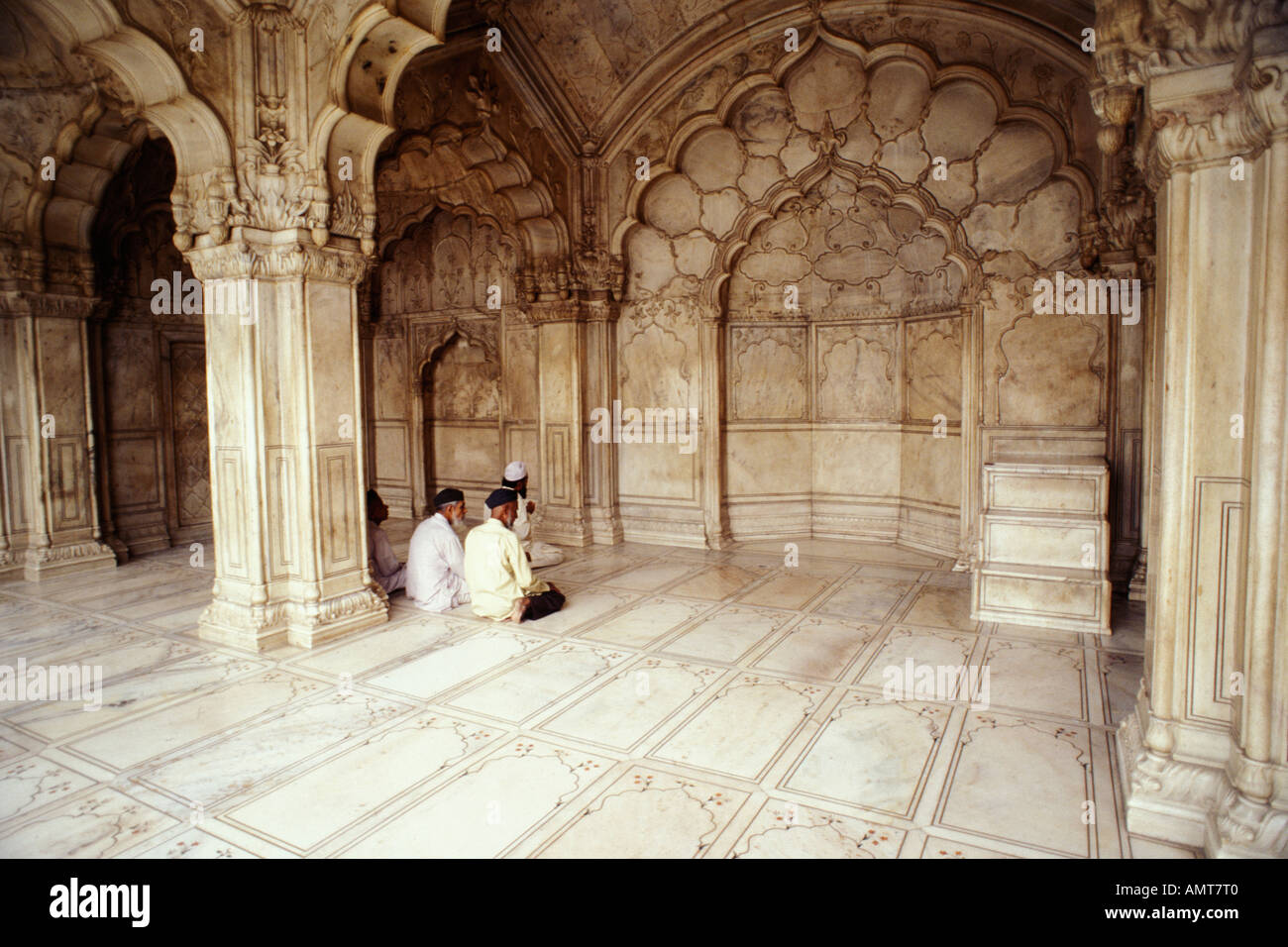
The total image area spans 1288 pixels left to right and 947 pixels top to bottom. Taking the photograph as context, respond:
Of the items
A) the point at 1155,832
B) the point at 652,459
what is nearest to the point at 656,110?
the point at 652,459

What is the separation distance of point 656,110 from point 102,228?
584 centimetres

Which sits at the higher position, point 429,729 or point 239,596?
point 239,596

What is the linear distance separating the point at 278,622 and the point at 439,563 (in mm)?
1255

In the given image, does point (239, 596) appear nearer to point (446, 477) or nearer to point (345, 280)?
point (345, 280)

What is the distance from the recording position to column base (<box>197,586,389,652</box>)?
17.1ft

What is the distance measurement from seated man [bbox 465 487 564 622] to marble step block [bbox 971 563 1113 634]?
329 cm

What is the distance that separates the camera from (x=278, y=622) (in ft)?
17.5

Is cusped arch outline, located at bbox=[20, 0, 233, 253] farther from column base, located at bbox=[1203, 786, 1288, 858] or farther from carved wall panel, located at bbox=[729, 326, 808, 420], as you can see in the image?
column base, located at bbox=[1203, 786, 1288, 858]

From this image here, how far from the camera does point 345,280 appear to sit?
5.54 m

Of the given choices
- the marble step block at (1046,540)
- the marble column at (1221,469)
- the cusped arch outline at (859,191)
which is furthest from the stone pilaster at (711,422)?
the marble column at (1221,469)

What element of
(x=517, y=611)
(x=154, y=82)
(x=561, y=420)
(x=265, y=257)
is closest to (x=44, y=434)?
(x=265, y=257)

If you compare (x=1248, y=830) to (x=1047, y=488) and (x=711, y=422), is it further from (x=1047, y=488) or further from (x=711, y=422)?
(x=711, y=422)

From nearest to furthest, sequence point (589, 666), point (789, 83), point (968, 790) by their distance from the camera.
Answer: point (968, 790)
point (589, 666)
point (789, 83)

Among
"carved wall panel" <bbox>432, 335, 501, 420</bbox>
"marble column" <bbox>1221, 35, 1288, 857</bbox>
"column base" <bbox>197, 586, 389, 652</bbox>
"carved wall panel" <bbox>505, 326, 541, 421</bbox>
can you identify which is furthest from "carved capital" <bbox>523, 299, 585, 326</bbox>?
"marble column" <bbox>1221, 35, 1288, 857</bbox>
